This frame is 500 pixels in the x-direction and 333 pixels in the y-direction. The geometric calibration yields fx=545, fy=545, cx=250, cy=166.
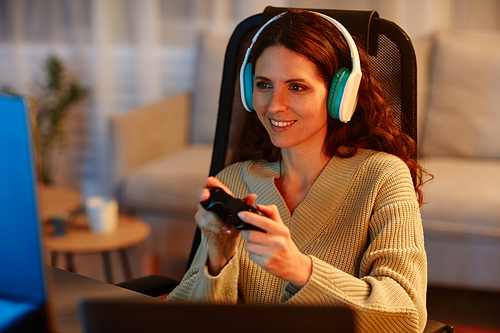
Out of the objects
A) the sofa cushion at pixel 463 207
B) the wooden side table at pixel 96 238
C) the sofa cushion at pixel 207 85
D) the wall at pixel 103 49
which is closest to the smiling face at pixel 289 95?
the sofa cushion at pixel 463 207

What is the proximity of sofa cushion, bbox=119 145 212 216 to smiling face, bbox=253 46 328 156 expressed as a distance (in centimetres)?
118

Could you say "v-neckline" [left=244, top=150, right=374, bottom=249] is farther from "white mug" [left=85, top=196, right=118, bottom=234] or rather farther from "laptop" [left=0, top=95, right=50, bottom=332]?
"white mug" [left=85, top=196, right=118, bottom=234]

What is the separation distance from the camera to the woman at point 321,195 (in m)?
0.79

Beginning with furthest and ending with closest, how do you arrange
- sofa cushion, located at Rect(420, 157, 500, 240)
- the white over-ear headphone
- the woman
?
1. sofa cushion, located at Rect(420, 157, 500, 240)
2. the white over-ear headphone
3. the woman

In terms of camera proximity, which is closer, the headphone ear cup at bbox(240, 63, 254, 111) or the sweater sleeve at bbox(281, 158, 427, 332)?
the sweater sleeve at bbox(281, 158, 427, 332)

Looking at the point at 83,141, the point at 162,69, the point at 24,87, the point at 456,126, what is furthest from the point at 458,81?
the point at 24,87

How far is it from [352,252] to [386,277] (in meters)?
0.10

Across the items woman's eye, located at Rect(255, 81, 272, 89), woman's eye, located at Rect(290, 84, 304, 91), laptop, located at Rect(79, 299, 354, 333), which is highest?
woman's eye, located at Rect(290, 84, 304, 91)

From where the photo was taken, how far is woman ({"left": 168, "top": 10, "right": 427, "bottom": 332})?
31.0 inches

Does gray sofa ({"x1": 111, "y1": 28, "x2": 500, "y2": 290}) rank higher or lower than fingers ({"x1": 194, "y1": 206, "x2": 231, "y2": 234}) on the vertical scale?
lower

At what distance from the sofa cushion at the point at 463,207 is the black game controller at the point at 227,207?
121 cm

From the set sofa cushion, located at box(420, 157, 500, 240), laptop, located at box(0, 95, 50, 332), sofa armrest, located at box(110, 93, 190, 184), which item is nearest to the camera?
laptop, located at box(0, 95, 50, 332)

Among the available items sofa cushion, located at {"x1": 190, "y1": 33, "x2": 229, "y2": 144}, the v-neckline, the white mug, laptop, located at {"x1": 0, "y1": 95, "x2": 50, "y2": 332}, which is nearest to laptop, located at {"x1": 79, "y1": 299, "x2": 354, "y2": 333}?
laptop, located at {"x1": 0, "y1": 95, "x2": 50, "y2": 332}

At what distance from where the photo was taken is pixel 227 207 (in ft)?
2.37
